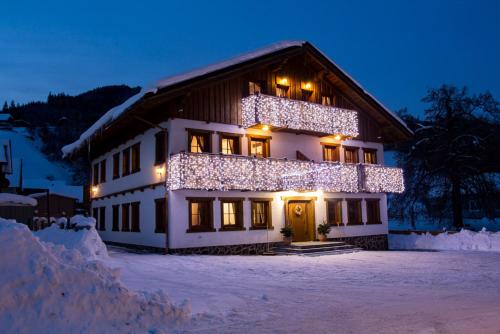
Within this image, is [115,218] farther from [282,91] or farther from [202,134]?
[282,91]

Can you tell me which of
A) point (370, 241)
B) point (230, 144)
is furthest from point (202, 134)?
point (370, 241)

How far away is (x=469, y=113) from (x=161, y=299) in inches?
1263

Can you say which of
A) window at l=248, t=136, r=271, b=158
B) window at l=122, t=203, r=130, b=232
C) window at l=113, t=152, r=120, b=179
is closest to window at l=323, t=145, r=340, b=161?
window at l=248, t=136, r=271, b=158

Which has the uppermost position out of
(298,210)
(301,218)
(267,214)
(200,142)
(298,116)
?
(298,116)

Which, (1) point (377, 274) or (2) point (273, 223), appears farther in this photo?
(2) point (273, 223)

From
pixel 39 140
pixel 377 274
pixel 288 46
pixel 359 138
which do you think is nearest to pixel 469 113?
pixel 359 138

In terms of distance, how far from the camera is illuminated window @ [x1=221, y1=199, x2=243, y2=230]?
1980cm

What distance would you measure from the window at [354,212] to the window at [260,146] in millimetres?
6264

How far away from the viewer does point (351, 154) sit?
84.1 ft

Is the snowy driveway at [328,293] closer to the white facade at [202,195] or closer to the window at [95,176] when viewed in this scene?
the white facade at [202,195]

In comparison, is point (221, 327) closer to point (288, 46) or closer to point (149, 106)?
point (149, 106)

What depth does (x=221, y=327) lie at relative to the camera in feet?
22.8

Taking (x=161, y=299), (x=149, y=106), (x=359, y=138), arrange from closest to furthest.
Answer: (x=161, y=299)
(x=149, y=106)
(x=359, y=138)

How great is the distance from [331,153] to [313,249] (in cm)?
656
